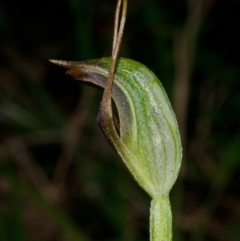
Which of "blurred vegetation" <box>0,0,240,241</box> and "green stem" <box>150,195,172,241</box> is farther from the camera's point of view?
"blurred vegetation" <box>0,0,240,241</box>

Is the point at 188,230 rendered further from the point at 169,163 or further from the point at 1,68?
the point at 169,163

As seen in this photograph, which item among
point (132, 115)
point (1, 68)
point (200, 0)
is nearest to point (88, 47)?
point (200, 0)

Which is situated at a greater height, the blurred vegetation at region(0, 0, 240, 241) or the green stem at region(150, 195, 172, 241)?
the green stem at region(150, 195, 172, 241)

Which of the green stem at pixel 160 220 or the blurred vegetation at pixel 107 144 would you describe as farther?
the blurred vegetation at pixel 107 144

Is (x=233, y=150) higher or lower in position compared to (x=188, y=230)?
higher

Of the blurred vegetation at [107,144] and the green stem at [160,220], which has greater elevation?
the green stem at [160,220]
